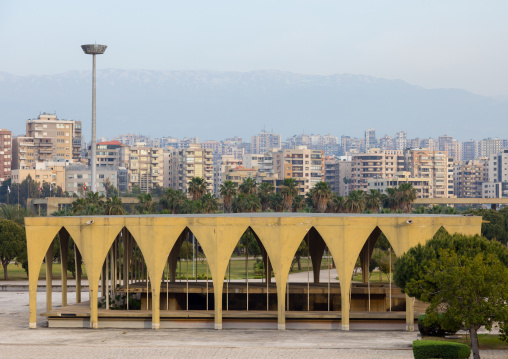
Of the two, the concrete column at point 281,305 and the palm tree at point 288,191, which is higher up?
the palm tree at point 288,191

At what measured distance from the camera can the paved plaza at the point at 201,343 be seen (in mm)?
30172

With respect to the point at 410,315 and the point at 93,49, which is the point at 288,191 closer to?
the point at 93,49

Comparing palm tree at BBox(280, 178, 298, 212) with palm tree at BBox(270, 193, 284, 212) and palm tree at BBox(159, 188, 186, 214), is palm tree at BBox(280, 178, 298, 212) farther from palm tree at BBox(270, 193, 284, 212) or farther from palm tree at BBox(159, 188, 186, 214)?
palm tree at BBox(159, 188, 186, 214)

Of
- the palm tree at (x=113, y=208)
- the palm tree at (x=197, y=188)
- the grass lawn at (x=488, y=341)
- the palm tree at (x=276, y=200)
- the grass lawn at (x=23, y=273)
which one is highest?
the palm tree at (x=197, y=188)

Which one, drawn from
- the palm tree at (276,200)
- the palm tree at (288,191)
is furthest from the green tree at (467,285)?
the palm tree at (276,200)

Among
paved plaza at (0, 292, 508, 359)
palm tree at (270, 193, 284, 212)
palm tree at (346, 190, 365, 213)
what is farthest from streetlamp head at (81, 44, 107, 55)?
paved plaza at (0, 292, 508, 359)

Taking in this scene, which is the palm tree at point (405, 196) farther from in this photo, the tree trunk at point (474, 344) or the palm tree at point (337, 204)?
the tree trunk at point (474, 344)

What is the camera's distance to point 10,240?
66312mm

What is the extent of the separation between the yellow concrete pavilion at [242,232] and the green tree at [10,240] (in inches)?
1171

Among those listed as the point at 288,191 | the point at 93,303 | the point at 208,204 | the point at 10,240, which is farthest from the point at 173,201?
the point at 93,303

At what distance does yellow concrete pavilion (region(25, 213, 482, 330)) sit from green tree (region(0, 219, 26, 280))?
2975cm

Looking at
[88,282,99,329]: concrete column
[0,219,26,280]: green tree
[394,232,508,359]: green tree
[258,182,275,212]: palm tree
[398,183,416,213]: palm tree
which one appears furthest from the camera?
[258,182,275,212]: palm tree

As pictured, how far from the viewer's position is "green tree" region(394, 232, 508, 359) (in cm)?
2662

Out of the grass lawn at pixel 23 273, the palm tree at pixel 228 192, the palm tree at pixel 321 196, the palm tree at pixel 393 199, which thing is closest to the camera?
the grass lawn at pixel 23 273
